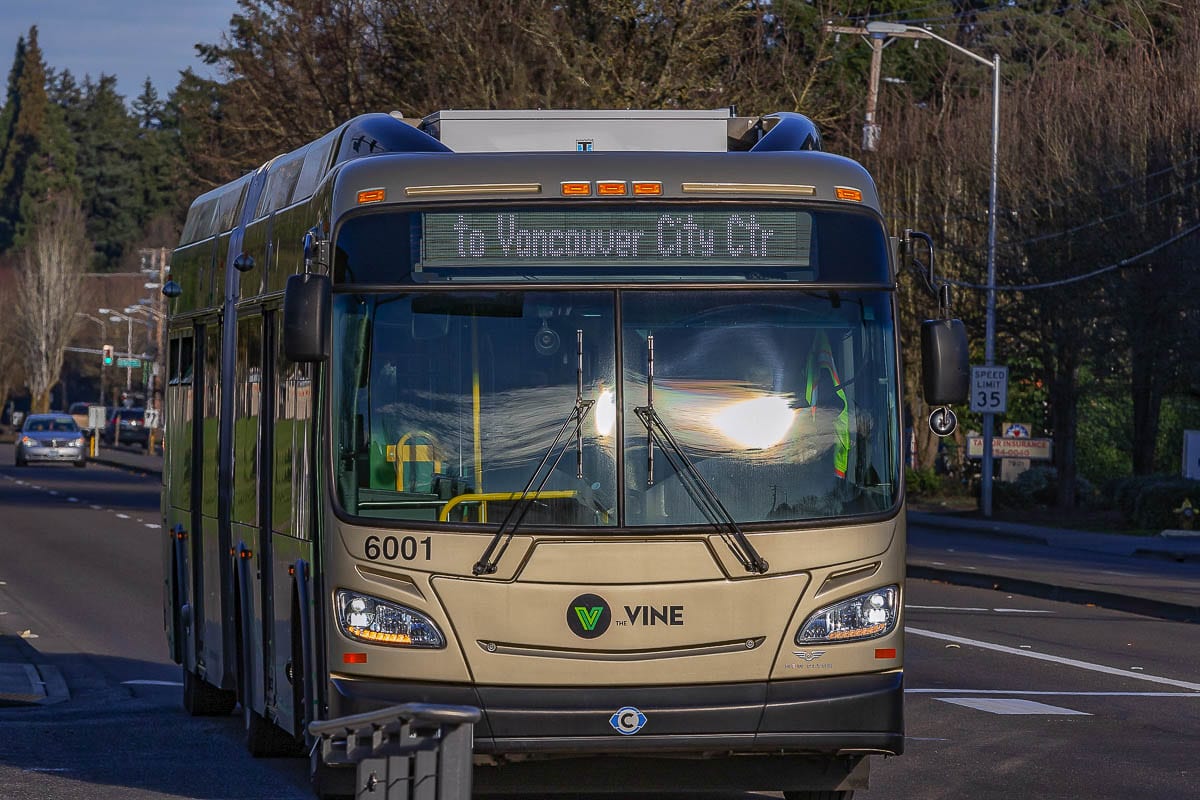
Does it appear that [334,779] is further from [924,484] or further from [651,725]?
[924,484]

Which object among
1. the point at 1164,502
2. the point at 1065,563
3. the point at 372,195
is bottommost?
the point at 1065,563

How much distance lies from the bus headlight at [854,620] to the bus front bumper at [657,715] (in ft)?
0.53

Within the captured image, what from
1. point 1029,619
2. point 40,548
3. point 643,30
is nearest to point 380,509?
point 1029,619

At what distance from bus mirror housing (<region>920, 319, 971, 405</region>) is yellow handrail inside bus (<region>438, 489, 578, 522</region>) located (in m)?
1.53

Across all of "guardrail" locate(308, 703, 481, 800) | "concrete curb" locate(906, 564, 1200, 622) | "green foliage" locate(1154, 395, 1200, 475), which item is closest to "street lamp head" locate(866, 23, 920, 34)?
"green foliage" locate(1154, 395, 1200, 475)

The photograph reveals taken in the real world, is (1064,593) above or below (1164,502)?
below

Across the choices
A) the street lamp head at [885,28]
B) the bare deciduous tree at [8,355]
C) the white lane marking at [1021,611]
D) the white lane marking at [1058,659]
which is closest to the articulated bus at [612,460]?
the white lane marking at [1058,659]

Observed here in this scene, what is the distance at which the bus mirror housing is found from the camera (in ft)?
28.1

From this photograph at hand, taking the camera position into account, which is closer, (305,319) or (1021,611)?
(305,319)

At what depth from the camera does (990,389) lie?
4062cm

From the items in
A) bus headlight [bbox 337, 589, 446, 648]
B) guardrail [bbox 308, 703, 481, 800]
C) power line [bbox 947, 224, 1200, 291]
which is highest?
power line [bbox 947, 224, 1200, 291]

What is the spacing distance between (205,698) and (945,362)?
234 inches

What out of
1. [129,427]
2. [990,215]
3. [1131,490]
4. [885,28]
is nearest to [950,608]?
[1131,490]

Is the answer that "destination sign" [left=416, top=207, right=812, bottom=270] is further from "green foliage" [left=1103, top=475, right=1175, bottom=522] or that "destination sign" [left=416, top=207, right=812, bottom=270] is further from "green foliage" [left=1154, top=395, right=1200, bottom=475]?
"green foliage" [left=1154, top=395, right=1200, bottom=475]
